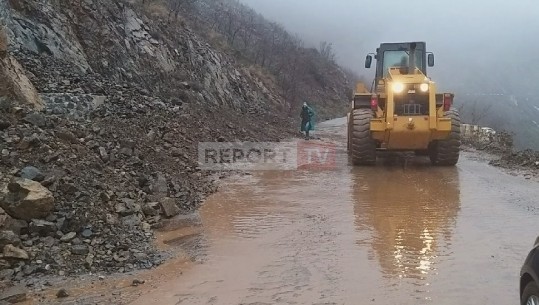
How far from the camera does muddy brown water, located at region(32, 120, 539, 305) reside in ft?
17.0

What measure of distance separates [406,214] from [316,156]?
305 inches

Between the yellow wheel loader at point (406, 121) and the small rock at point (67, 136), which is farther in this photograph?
the yellow wheel loader at point (406, 121)

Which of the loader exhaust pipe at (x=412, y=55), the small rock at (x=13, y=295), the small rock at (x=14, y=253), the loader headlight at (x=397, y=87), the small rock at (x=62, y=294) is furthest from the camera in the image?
the loader exhaust pipe at (x=412, y=55)

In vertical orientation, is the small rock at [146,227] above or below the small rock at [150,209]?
below

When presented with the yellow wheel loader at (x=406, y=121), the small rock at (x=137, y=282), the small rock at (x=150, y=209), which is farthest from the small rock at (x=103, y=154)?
the yellow wheel loader at (x=406, y=121)

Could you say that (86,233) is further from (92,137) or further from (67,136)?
(92,137)

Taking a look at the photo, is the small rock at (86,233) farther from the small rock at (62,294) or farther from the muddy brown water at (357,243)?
the small rock at (62,294)

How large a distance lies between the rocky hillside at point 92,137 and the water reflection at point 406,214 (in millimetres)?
2767

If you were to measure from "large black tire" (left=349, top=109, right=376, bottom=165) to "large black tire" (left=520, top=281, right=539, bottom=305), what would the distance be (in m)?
8.86

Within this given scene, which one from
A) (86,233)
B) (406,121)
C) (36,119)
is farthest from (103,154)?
(406,121)

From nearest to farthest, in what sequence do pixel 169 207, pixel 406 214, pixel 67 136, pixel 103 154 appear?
pixel 169 207 < pixel 406 214 < pixel 67 136 < pixel 103 154

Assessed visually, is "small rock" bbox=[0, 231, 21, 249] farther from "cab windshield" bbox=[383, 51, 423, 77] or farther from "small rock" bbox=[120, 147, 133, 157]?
"cab windshield" bbox=[383, 51, 423, 77]

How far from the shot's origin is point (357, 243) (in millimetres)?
6746

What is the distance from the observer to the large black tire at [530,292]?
11.9 ft
